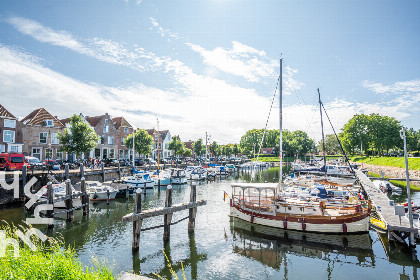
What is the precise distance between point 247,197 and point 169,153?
218 ft

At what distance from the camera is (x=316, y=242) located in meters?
16.0

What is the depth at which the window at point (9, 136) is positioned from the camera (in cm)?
3834

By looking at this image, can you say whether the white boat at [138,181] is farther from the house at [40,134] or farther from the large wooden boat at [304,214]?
the large wooden boat at [304,214]

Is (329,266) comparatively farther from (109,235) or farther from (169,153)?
(169,153)

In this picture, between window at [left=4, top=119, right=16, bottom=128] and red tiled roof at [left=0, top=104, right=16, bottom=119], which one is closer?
red tiled roof at [left=0, top=104, right=16, bottom=119]

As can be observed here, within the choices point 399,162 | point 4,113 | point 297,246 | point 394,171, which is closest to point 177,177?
point 297,246

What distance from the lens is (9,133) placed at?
128ft

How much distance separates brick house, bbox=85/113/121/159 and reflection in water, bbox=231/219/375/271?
46.5 m

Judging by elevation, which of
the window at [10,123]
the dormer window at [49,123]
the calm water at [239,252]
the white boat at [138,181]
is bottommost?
the calm water at [239,252]

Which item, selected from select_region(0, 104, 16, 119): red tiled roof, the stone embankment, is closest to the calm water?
select_region(0, 104, 16, 119): red tiled roof

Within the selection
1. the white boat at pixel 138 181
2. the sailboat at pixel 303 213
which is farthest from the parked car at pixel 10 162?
the sailboat at pixel 303 213

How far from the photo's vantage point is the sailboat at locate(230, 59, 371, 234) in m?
16.7

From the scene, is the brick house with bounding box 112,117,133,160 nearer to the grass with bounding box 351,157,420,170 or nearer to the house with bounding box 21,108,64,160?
the house with bounding box 21,108,64,160

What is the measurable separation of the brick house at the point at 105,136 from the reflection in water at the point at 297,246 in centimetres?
4648
